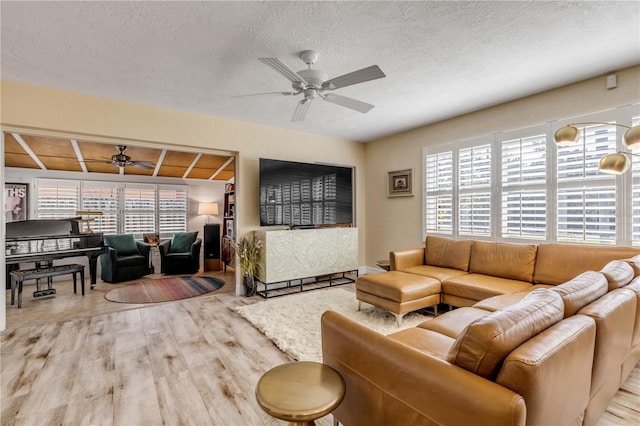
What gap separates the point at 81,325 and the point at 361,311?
3152mm

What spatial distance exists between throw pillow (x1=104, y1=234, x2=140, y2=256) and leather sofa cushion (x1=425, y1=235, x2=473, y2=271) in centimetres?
555

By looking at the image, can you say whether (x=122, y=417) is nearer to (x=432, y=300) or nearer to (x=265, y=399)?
(x=265, y=399)

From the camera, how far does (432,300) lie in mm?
3285

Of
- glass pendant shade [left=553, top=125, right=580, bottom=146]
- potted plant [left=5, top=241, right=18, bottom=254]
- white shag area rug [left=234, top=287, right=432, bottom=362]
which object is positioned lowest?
white shag area rug [left=234, top=287, right=432, bottom=362]

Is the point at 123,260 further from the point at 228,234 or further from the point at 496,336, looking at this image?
the point at 496,336

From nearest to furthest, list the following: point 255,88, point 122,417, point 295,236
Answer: point 122,417, point 255,88, point 295,236

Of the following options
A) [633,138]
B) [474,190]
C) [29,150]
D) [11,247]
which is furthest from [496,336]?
[29,150]

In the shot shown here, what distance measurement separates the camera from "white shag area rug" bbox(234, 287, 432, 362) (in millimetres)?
2691

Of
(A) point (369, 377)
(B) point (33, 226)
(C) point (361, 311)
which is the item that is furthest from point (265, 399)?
(B) point (33, 226)

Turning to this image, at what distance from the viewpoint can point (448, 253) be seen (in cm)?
389

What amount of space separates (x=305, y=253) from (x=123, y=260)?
3.43m

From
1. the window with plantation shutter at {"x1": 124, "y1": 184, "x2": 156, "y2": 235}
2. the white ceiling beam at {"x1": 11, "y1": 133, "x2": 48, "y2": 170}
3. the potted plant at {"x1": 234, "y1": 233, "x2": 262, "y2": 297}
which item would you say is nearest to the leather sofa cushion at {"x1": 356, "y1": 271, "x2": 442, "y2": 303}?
the potted plant at {"x1": 234, "y1": 233, "x2": 262, "y2": 297}

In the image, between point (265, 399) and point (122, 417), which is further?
point (122, 417)

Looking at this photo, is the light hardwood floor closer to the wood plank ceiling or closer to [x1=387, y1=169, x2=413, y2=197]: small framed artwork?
the wood plank ceiling
